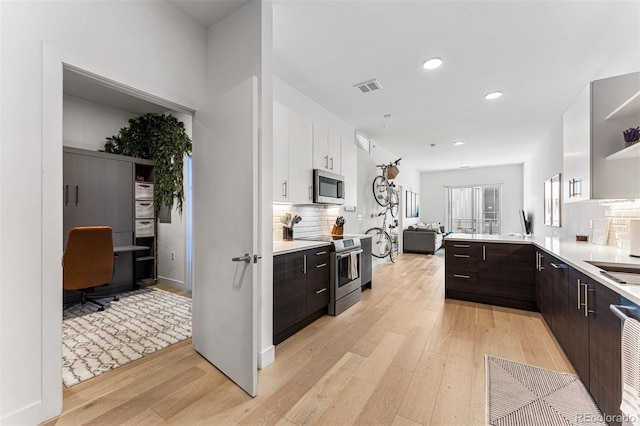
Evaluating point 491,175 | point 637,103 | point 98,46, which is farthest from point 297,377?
point 491,175

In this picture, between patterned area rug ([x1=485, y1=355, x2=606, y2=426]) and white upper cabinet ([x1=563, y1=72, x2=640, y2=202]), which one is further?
white upper cabinet ([x1=563, y1=72, x2=640, y2=202])

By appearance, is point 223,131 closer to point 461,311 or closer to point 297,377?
point 297,377

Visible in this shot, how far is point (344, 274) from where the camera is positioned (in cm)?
345

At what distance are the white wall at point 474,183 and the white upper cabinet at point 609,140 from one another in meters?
7.81

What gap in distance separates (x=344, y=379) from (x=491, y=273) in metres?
2.57

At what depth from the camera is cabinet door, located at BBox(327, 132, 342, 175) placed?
3.95 meters

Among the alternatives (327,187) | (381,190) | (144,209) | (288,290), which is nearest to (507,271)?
(327,187)

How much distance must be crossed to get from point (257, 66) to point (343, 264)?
2.31m

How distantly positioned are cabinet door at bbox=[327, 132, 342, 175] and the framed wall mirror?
3.49 meters

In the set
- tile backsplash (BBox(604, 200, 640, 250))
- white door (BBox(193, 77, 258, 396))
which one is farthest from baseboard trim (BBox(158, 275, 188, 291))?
tile backsplash (BBox(604, 200, 640, 250))

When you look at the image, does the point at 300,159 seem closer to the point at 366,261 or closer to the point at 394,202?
the point at 366,261

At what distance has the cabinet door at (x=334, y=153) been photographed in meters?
3.95

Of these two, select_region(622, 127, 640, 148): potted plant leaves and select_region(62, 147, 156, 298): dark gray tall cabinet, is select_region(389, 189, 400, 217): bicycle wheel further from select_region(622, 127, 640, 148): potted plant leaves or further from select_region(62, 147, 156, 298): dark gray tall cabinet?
select_region(62, 147, 156, 298): dark gray tall cabinet

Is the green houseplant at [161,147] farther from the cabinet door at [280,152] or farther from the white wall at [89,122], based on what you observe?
the cabinet door at [280,152]
